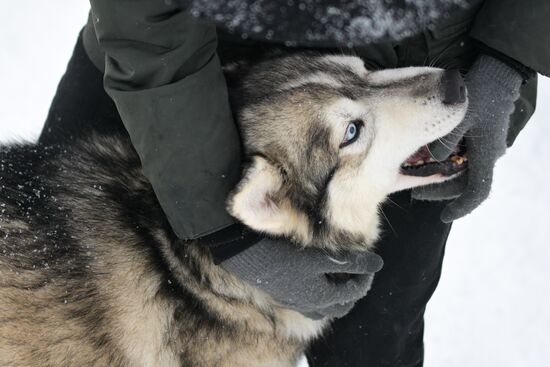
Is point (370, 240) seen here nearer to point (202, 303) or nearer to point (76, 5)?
point (202, 303)

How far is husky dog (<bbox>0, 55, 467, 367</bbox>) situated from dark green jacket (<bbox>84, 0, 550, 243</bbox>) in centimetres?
21

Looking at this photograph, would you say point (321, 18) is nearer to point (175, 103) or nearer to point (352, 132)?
point (175, 103)

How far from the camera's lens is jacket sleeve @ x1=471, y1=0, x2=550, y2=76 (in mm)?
2445

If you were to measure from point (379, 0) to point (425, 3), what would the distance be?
147mm

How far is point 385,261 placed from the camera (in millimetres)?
2928

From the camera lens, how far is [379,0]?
1972 millimetres

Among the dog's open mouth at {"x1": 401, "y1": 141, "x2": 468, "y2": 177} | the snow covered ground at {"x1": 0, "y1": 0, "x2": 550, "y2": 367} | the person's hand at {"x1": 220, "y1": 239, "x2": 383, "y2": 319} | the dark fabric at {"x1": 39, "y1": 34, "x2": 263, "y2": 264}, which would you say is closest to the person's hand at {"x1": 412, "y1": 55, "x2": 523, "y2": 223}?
the dog's open mouth at {"x1": 401, "y1": 141, "x2": 468, "y2": 177}

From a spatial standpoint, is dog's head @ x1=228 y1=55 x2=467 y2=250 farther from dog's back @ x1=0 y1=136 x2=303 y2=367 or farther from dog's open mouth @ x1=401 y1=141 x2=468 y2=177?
dog's back @ x1=0 y1=136 x2=303 y2=367

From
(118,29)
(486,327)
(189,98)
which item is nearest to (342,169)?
(189,98)

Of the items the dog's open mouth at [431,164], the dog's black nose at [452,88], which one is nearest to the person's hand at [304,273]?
the dog's open mouth at [431,164]

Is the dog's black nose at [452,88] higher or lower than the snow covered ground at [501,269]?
higher

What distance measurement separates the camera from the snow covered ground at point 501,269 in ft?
13.4

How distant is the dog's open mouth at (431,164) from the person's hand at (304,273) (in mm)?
399

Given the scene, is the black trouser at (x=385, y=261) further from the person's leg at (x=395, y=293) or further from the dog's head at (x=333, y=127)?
the dog's head at (x=333, y=127)
